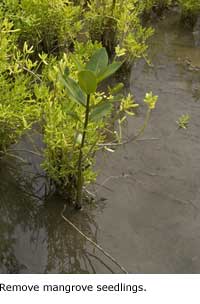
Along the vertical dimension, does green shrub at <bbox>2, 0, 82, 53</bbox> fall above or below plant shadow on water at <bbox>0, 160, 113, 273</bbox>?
above

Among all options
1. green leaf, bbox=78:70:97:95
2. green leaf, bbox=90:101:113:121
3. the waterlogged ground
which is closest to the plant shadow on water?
the waterlogged ground

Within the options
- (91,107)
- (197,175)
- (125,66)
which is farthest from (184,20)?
(91,107)

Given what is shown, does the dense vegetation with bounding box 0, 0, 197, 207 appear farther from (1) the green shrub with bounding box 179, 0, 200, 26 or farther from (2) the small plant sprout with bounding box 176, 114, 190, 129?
(1) the green shrub with bounding box 179, 0, 200, 26

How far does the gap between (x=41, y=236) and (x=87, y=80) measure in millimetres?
888

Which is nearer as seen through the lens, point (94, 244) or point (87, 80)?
point (87, 80)

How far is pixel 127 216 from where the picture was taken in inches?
95.2

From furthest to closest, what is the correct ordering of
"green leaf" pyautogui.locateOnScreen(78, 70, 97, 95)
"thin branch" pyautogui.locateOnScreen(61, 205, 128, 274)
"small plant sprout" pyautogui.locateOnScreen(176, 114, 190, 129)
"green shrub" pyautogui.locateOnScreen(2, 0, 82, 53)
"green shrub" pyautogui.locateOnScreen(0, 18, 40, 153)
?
"green shrub" pyautogui.locateOnScreen(2, 0, 82, 53), "small plant sprout" pyautogui.locateOnScreen(176, 114, 190, 129), "green shrub" pyautogui.locateOnScreen(0, 18, 40, 153), "thin branch" pyautogui.locateOnScreen(61, 205, 128, 274), "green leaf" pyautogui.locateOnScreen(78, 70, 97, 95)

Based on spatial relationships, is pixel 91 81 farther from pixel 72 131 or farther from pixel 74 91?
pixel 72 131

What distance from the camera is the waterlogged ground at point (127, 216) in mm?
2176

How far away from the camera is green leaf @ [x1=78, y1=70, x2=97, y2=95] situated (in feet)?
5.78

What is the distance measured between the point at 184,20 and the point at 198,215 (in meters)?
3.11

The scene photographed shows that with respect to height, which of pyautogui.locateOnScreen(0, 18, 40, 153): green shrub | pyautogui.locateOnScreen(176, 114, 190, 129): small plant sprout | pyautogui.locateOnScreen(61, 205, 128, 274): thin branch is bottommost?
pyautogui.locateOnScreen(61, 205, 128, 274): thin branch

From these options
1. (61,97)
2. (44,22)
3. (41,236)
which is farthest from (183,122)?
(44,22)

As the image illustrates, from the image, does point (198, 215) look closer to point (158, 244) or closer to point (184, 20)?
point (158, 244)
